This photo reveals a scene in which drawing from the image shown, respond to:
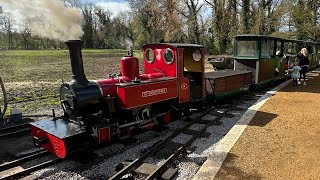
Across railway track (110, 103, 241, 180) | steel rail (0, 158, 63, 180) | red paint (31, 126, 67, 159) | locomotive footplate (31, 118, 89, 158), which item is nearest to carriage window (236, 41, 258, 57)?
railway track (110, 103, 241, 180)

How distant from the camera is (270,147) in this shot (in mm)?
6137

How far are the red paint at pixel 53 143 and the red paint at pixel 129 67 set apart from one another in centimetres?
243

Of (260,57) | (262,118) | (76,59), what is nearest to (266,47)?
(260,57)

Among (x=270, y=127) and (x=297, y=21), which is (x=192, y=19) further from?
(x=270, y=127)

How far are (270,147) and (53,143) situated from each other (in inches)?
184

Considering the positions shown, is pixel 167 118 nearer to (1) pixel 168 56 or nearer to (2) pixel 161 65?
(2) pixel 161 65

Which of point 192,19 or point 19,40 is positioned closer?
point 192,19

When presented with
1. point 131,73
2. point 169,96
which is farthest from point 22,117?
point 169,96

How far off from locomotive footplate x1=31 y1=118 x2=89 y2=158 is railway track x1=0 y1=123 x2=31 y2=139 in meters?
1.70

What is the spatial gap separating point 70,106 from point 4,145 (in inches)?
89.5

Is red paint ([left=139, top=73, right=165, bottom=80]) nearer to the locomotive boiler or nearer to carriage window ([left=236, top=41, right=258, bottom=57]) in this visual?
the locomotive boiler

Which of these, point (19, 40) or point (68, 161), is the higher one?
point (19, 40)

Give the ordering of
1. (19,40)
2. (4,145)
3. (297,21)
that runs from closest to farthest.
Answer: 1. (4,145)
2. (297,21)
3. (19,40)

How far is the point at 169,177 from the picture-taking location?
197 inches
